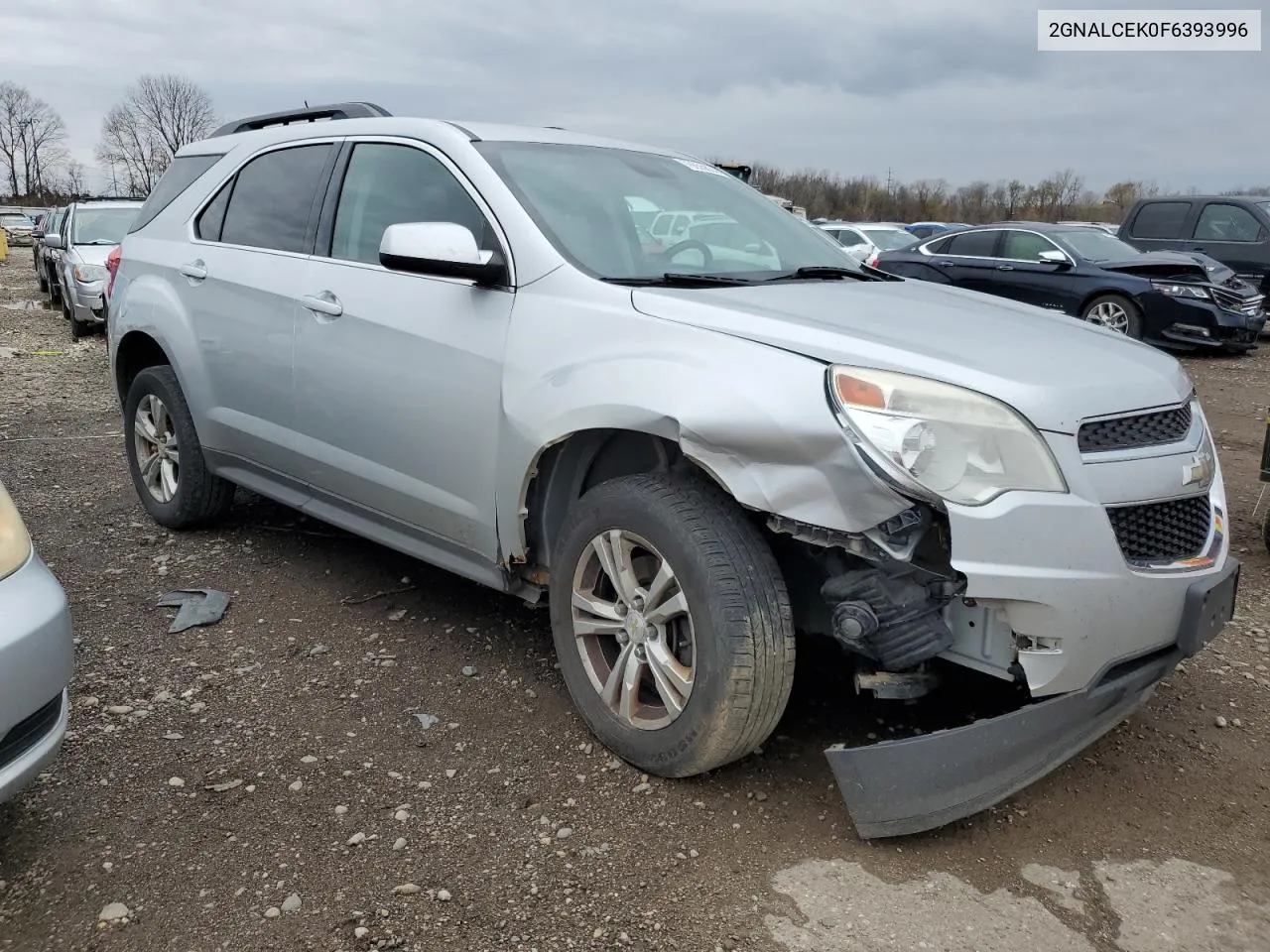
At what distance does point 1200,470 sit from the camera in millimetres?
2508

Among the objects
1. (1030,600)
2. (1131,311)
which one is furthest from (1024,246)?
(1030,600)

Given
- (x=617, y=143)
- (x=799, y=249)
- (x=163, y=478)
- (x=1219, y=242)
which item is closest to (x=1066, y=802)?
(x=799, y=249)

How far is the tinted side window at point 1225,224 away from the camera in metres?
12.9

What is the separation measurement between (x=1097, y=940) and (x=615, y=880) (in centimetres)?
105

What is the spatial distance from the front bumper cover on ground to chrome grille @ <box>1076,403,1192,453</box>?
35 cm

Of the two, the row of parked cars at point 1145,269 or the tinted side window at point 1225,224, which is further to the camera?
the tinted side window at point 1225,224

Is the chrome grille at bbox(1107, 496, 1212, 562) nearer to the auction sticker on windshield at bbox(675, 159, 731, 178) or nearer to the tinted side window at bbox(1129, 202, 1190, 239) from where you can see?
the auction sticker on windshield at bbox(675, 159, 731, 178)

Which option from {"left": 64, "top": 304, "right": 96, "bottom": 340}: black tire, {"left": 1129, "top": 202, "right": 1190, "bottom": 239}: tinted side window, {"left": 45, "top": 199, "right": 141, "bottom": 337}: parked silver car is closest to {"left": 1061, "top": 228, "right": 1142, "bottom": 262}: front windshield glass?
{"left": 1129, "top": 202, "right": 1190, "bottom": 239}: tinted side window

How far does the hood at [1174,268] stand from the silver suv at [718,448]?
8.91 meters

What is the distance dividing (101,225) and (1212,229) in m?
14.4

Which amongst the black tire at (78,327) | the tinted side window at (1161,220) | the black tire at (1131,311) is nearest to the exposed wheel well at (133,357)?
the black tire at (78,327)

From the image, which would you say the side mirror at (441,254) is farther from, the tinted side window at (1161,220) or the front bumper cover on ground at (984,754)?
the tinted side window at (1161,220)

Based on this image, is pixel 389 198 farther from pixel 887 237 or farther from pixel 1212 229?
pixel 887 237

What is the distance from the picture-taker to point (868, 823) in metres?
2.48
